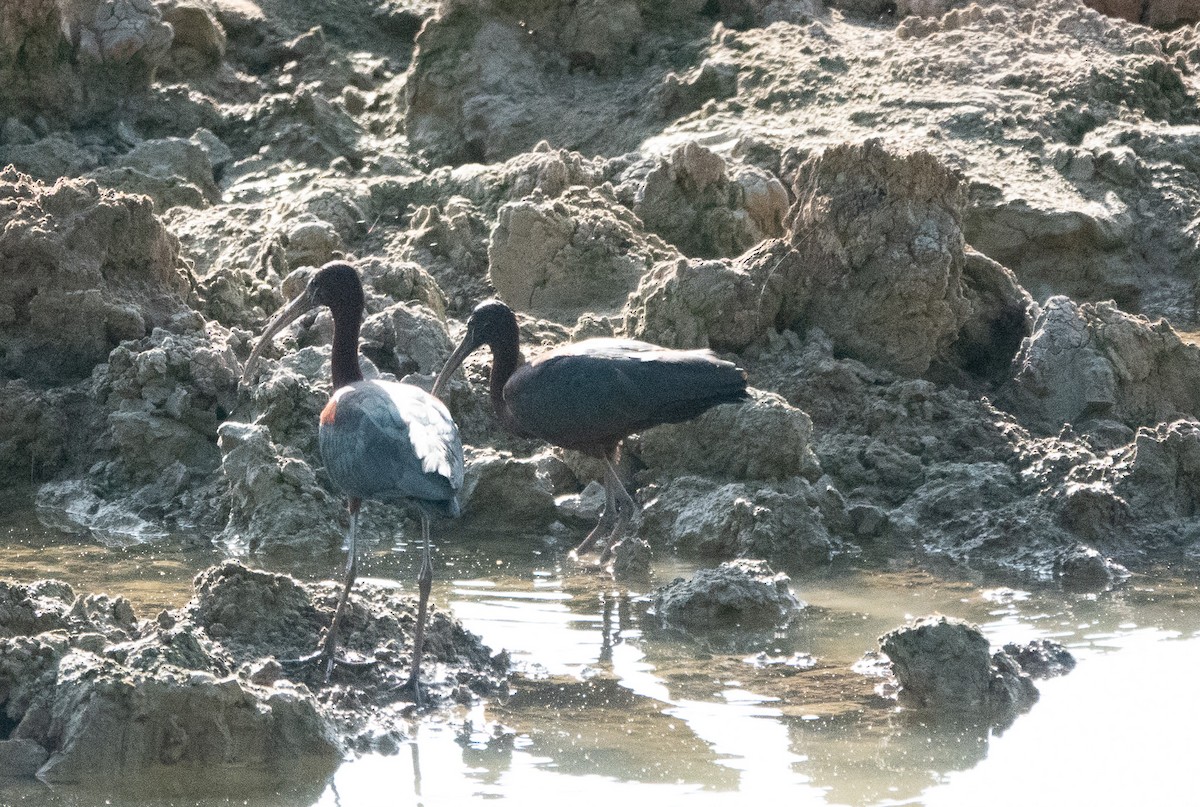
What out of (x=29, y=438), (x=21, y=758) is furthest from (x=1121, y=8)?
(x=21, y=758)

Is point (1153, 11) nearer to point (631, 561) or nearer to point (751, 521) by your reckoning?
point (751, 521)

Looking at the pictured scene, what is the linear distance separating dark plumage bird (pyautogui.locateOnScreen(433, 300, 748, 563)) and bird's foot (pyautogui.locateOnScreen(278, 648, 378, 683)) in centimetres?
224

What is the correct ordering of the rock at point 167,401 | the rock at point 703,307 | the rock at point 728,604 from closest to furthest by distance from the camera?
the rock at point 728,604 → the rock at point 167,401 → the rock at point 703,307

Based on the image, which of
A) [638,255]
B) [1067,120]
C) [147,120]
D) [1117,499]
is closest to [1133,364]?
[1117,499]

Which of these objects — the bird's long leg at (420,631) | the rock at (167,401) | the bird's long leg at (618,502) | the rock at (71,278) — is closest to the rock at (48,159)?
the rock at (71,278)

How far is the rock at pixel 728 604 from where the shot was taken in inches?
281

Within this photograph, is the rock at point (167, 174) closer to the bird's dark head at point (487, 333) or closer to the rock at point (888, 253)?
the bird's dark head at point (487, 333)

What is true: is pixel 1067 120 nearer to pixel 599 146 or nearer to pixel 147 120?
pixel 599 146

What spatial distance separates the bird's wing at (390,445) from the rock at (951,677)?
68.5 inches

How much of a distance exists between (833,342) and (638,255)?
1694mm

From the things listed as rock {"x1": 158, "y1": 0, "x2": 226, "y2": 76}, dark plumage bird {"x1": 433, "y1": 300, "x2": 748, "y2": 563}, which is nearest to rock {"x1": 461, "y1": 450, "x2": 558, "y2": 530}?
dark plumage bird {"x1": 433, "y1": 300, "x2": 748, "y2": 563}

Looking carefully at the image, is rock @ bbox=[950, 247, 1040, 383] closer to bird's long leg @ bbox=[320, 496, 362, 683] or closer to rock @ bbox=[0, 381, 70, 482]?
bird's long leg @ bbox=[320, 496, 362, 683]

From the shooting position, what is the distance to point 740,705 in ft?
19.9

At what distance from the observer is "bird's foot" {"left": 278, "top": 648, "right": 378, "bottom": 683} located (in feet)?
19.7
